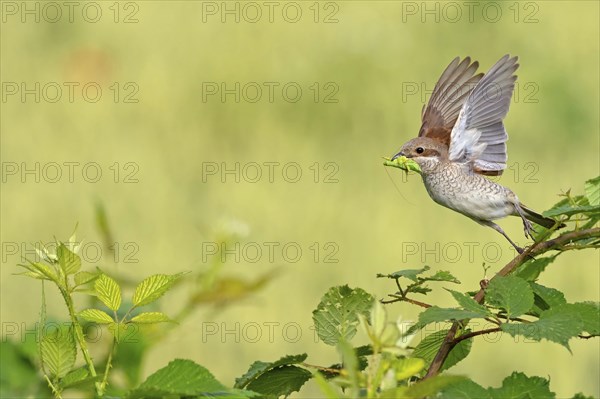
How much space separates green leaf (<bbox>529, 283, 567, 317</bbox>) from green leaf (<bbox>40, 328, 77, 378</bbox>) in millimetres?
658

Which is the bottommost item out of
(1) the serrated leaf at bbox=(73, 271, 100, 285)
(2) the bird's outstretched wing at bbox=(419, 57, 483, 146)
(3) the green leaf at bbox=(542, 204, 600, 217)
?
(1) the serrated leaf at bbox=(73, 271, 100, 285)

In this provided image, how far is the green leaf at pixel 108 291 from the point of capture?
1.40 metres

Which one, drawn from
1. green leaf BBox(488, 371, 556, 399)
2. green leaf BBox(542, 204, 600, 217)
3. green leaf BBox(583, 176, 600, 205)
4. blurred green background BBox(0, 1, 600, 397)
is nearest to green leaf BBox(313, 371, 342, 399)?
green leaf BBox(488, 371, 556, 399)

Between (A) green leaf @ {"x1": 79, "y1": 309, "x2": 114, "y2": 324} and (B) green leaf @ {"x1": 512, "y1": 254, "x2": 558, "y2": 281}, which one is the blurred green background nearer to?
(B) green leaf @ {"x1": 512, "y1": 254, "x2": 558, "y2": 281}

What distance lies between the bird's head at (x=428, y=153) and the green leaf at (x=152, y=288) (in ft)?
4.60

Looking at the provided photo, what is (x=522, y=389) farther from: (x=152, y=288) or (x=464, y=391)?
(x=152, y=288)

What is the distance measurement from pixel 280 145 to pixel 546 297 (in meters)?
6.06

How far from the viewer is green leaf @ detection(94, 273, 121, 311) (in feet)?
4.58

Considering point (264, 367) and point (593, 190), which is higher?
point (593, 190)

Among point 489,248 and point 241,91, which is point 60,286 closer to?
point 489,248

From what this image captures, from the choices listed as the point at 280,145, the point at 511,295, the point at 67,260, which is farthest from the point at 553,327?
the point at 280,145

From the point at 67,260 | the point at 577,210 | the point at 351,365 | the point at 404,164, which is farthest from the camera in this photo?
the point at 404,164

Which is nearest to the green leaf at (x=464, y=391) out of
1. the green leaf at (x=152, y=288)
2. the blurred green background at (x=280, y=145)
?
the green leaf at (x=152, y=288)

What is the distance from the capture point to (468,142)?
288cm
